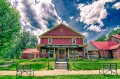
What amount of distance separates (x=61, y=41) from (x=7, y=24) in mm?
14573

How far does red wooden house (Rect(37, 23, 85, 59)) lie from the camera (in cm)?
3928

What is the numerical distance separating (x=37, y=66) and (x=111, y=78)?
12.9 m

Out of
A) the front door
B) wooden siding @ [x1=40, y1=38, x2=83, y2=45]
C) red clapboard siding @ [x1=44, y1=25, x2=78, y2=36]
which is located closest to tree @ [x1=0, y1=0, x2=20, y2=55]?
wooden siding @ [x1=40, y1=38, x2=83, y2=45]

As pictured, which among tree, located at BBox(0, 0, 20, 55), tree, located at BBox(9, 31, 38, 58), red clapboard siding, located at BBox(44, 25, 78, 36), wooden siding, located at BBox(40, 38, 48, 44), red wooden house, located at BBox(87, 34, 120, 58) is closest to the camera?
tree, located at BBox(0, 0, 20, 55)

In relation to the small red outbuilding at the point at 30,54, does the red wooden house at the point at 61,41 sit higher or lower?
higher

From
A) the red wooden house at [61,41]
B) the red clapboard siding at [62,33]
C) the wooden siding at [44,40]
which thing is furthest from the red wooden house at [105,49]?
the wooden siding at [44,40]

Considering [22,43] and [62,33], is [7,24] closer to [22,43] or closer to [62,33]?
[62,33]

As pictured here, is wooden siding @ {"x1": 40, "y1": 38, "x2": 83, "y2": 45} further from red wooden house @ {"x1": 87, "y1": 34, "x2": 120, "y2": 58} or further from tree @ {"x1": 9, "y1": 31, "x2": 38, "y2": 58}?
tree @ {"x1": 9, "y1": 31, "x2": 38, "y2": 58}

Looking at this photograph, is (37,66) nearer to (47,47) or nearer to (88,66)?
(88,66)

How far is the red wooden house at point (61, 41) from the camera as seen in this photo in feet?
129

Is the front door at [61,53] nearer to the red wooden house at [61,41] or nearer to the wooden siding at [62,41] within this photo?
the red wooden house at [61,41]

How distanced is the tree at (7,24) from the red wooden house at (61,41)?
988cm

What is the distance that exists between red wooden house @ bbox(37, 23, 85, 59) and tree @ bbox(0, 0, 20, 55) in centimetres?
988

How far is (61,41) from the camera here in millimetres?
39938
